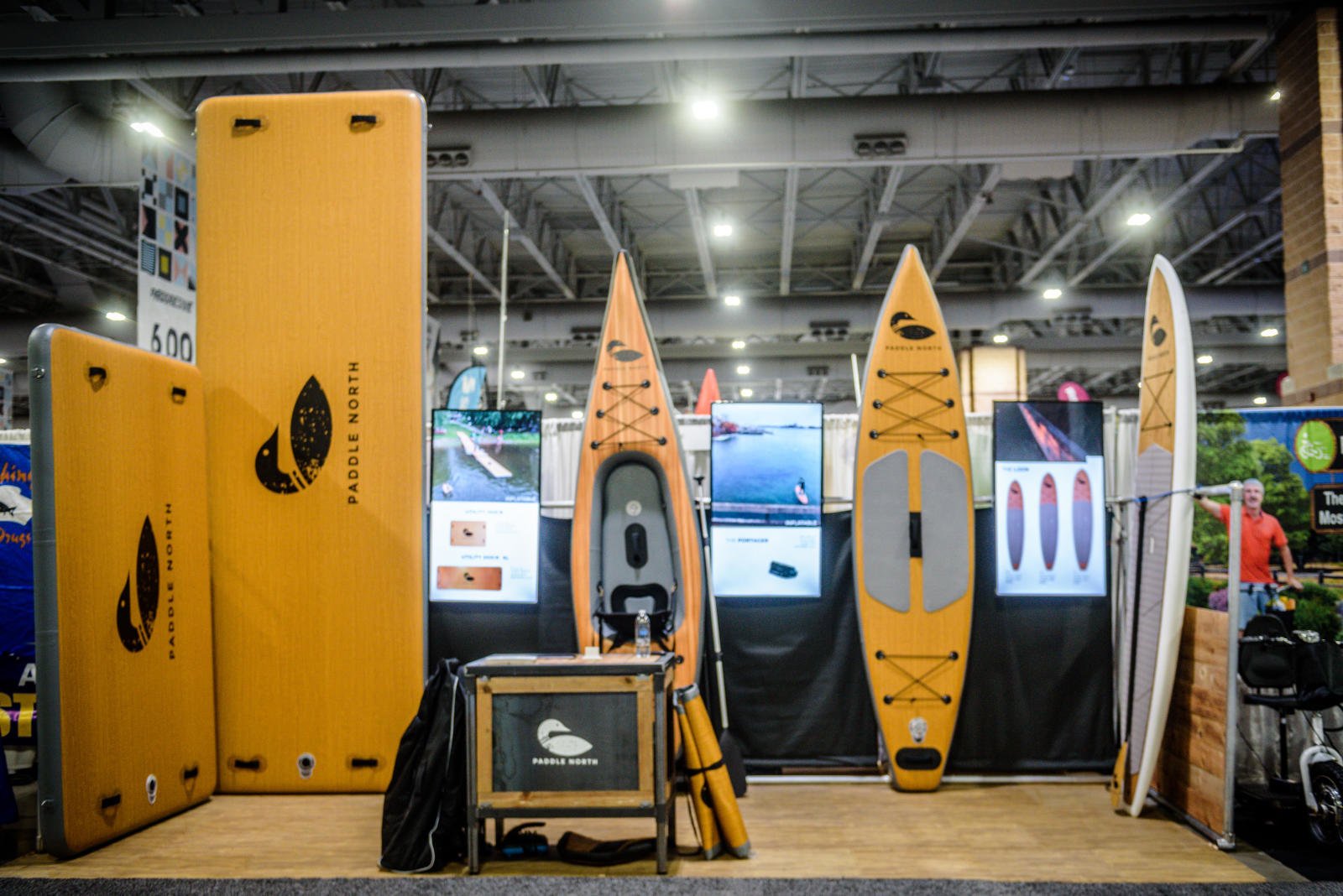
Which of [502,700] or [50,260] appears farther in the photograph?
[50,260]

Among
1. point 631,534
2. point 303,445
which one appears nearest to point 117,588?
point 303,445

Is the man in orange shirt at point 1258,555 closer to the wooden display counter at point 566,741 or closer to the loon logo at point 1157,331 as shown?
the loon logo at point 1157,331

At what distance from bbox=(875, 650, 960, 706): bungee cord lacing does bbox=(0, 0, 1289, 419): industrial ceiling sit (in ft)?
9.98

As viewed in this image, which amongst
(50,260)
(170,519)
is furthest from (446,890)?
(50,260)

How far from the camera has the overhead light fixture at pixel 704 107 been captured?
5.35 m

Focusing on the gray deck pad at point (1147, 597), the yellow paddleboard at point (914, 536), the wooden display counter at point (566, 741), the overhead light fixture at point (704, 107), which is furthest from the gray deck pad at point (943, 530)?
the overhead light fixture at point (704, 107)

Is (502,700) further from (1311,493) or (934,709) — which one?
(1311,493)

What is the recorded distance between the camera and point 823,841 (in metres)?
2.85

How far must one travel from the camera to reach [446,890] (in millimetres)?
2420

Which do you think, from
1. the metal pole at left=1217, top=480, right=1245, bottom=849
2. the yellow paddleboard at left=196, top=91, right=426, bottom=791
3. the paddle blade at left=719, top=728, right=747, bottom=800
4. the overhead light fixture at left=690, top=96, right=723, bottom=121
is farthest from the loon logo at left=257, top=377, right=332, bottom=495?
the metal pole at left=1217, top=480, right=1245, bottom=849

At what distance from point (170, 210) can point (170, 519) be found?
1673 mm

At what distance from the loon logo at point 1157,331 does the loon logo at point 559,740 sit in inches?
101

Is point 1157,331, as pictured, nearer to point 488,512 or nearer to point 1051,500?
point 1051,500

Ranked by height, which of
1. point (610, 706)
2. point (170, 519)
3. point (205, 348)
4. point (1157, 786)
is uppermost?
point (205, 348)
